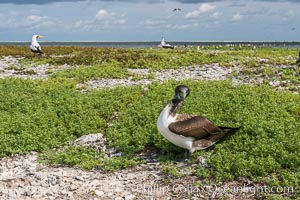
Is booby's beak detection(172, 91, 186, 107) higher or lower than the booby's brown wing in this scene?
higher

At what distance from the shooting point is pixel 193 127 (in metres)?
12.2

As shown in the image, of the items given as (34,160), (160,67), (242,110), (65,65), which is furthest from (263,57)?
(34,160)

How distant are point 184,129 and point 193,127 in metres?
0.26

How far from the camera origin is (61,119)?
16594 mm

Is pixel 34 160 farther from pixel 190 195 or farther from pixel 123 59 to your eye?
pixel 123 59

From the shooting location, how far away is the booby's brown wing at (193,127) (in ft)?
39.7

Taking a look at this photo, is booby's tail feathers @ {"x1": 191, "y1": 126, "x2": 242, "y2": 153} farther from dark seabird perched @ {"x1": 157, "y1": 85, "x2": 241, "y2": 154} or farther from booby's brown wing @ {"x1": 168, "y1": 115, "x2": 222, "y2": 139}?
booby's brown wing @ {"x1": 168, "y1": 115, "x2": 222, "y2": 139}

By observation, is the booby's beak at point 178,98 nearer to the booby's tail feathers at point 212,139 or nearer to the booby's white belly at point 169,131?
the booby's white belly at point 169,131

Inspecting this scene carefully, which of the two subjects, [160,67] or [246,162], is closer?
[246,162]

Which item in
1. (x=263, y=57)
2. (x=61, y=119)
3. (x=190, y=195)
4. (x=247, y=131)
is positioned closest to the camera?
(x=190, y=195)

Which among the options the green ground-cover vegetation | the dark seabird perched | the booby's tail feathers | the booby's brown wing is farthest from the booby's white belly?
the green ground-cover vegetation

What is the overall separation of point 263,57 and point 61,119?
20.7 m

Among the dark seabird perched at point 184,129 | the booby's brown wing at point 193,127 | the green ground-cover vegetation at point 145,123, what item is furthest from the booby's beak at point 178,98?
the green ground-cover vegetation at point 145,123

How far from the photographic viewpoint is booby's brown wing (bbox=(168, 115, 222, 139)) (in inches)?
476
